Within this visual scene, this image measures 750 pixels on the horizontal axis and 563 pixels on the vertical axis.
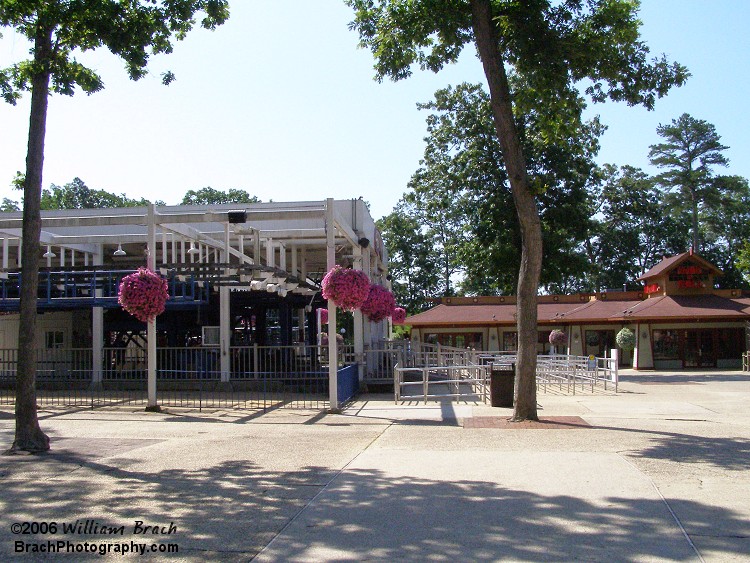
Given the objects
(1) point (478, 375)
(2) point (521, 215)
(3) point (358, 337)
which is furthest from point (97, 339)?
(2) point (521, 215)

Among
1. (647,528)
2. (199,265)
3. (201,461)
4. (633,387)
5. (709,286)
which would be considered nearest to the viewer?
(647,528)

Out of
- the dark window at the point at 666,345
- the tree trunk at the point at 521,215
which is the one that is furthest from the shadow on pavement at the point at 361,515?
the dark window at the point at 666,345

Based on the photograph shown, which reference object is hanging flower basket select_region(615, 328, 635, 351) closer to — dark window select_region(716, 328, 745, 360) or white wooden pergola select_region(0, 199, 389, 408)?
dark window select_region(716, 328, 745, 360)

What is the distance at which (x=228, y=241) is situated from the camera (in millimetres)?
18469

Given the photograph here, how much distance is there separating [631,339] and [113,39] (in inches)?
1146

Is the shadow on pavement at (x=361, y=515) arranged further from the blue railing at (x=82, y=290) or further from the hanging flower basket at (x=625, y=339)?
the hanging flower basket at (x=625, y=339)

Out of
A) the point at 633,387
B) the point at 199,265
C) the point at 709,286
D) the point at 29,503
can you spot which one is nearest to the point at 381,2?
the point at 199,265

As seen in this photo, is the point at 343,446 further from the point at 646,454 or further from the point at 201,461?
the point at 646,454

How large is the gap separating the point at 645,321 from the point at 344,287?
25.6 m

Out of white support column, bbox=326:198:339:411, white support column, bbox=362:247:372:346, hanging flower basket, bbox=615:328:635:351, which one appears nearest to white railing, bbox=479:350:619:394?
white support column, bbox=362:247:372:346

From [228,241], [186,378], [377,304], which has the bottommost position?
[186,378]

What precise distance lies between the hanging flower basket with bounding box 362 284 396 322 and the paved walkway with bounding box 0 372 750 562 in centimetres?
529

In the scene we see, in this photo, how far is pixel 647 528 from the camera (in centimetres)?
649

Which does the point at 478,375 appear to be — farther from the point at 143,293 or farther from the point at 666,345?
the point at 666,345
